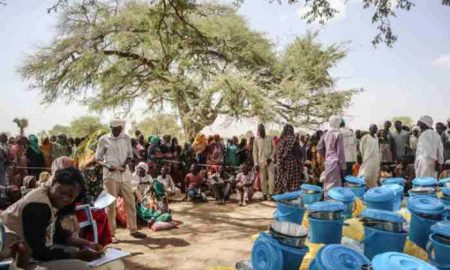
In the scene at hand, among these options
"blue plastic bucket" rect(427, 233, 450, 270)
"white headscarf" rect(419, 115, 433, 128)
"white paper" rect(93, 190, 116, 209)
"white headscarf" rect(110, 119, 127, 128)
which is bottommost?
"blue plastic bucket" rect(427, 233, 450, 270)

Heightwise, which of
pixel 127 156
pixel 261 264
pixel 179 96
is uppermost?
pixel 179 96

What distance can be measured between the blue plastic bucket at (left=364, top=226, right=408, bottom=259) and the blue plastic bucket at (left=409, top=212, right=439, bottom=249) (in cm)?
51

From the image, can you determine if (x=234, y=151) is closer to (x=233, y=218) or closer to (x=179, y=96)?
(x=233, y=218)

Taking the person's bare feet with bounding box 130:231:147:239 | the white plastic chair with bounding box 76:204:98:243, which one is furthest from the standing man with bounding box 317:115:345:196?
the white plastic chair with bounding box 76:204:98:243

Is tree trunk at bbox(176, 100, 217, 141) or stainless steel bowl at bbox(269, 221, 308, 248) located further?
tree trunk at bbox(176, 100, 217, 141)

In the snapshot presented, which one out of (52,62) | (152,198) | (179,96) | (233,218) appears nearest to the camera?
(152,198)

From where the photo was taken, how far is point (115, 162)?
6.02 metres

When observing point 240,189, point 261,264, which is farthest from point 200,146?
point 261,264

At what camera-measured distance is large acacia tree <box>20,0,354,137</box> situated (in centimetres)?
1711

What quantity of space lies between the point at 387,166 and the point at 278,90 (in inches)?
363

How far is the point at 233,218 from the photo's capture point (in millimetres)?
7941

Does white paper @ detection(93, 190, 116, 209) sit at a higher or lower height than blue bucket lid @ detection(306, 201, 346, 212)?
lower

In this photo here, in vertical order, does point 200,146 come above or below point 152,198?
above

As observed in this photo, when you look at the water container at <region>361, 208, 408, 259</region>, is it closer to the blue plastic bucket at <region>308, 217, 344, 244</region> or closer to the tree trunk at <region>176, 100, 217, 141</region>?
the blue plastic bucket at <region>308, 217, 344, 244</region>
